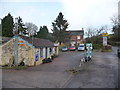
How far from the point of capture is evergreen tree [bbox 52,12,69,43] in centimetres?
4468

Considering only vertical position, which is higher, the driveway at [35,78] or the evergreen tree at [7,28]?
the evergreen tree at [7,28]

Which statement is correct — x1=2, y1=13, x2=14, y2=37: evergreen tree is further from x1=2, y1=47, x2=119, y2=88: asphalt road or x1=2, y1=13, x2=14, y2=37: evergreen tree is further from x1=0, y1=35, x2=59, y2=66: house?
x1=2, y1=47, x2=119, y2=88: asphalt road

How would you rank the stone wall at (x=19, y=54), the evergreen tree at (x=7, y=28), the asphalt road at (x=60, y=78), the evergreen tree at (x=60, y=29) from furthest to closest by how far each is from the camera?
the evergreen tree at (x=60, y=29) → the evergreen tree at (x=7, y=28) → the stone wall at (x=19, y=54) → the asphalt road at (x=60, y=78)

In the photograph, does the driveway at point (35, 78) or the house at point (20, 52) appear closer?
the driveway at point (35, 78)

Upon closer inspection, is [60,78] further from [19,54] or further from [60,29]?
[60,29]

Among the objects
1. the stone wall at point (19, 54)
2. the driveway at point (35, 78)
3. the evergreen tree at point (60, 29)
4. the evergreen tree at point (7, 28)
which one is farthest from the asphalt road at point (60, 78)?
the evergreen tree at point (60, 29)

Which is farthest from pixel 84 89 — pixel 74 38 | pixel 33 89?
pixel 74 38

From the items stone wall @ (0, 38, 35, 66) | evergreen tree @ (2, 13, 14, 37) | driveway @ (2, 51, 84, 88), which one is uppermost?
evergreen tree @ (2, 13, 14, 37)

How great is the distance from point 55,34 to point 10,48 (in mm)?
30758

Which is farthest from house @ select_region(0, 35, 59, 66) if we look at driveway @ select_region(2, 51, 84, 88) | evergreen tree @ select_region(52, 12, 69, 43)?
evergreen tree @ select_region(52, 12, 69, 43)

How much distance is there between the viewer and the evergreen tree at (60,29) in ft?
147

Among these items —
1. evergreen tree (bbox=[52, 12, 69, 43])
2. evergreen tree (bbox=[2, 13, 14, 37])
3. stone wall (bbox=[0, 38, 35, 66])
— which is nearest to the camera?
stone wall (bbox=[0, 38, 35, 66])

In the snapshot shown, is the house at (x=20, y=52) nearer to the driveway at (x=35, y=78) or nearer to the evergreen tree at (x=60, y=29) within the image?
the driveway at (x=35, y=78)

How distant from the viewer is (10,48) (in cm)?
1508
